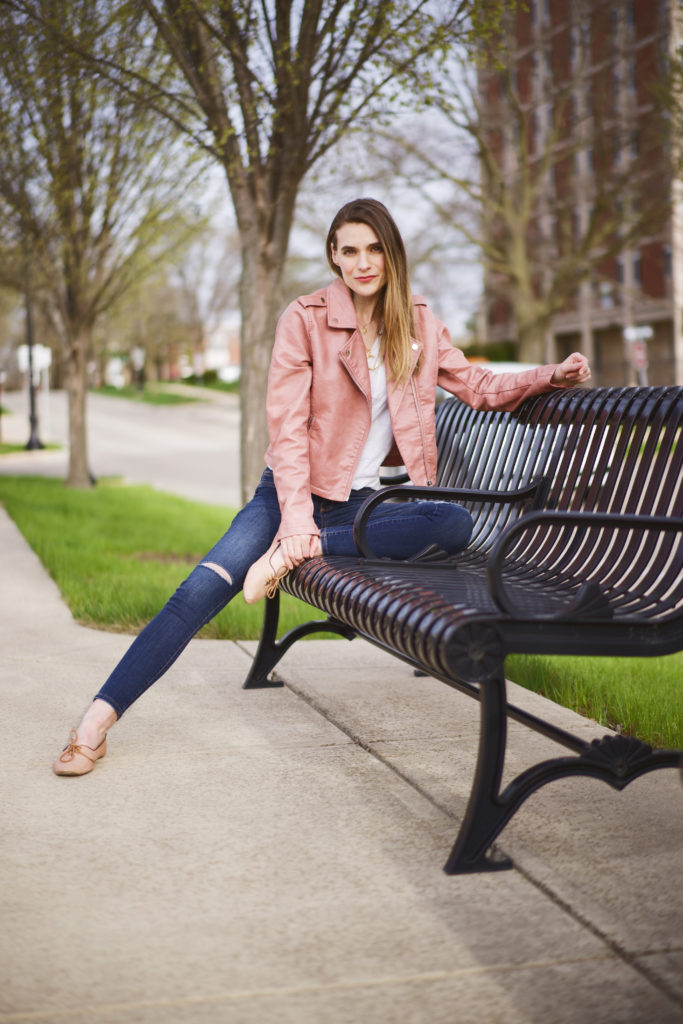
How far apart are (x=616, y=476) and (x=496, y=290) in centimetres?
3052

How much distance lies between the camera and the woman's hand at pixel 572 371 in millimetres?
3766

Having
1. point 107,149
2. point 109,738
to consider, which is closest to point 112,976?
point 109,738

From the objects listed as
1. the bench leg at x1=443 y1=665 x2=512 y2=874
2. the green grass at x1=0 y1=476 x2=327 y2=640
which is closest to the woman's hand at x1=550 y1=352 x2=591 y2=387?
the bench leg at x1=443 y1=665 x2=512 y2=874

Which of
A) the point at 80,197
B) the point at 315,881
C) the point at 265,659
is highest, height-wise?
the point at 80,197

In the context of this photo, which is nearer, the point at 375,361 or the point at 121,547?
the point at 375,361

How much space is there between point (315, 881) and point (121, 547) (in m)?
7.02

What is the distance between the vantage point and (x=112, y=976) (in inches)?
86.9

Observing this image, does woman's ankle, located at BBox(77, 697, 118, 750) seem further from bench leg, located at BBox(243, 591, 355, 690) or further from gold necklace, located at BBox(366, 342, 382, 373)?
gold necklace, located at BBox(366, 342, 382, 373)

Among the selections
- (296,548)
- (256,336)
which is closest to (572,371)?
(296,548)

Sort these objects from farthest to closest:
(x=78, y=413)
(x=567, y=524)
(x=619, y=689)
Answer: (x=78, y=413) → (x=619, y=689) → (x=567, y=524)

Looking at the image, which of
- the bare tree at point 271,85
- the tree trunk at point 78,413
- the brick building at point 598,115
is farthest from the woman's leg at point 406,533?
the tree trunk at point 78,413

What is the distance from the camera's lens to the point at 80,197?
47.7 ft

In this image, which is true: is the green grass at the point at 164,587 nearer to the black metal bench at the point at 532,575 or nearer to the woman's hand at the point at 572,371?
the black metal bench at the point at 532,575

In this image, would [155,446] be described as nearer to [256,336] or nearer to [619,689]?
[256,336]
